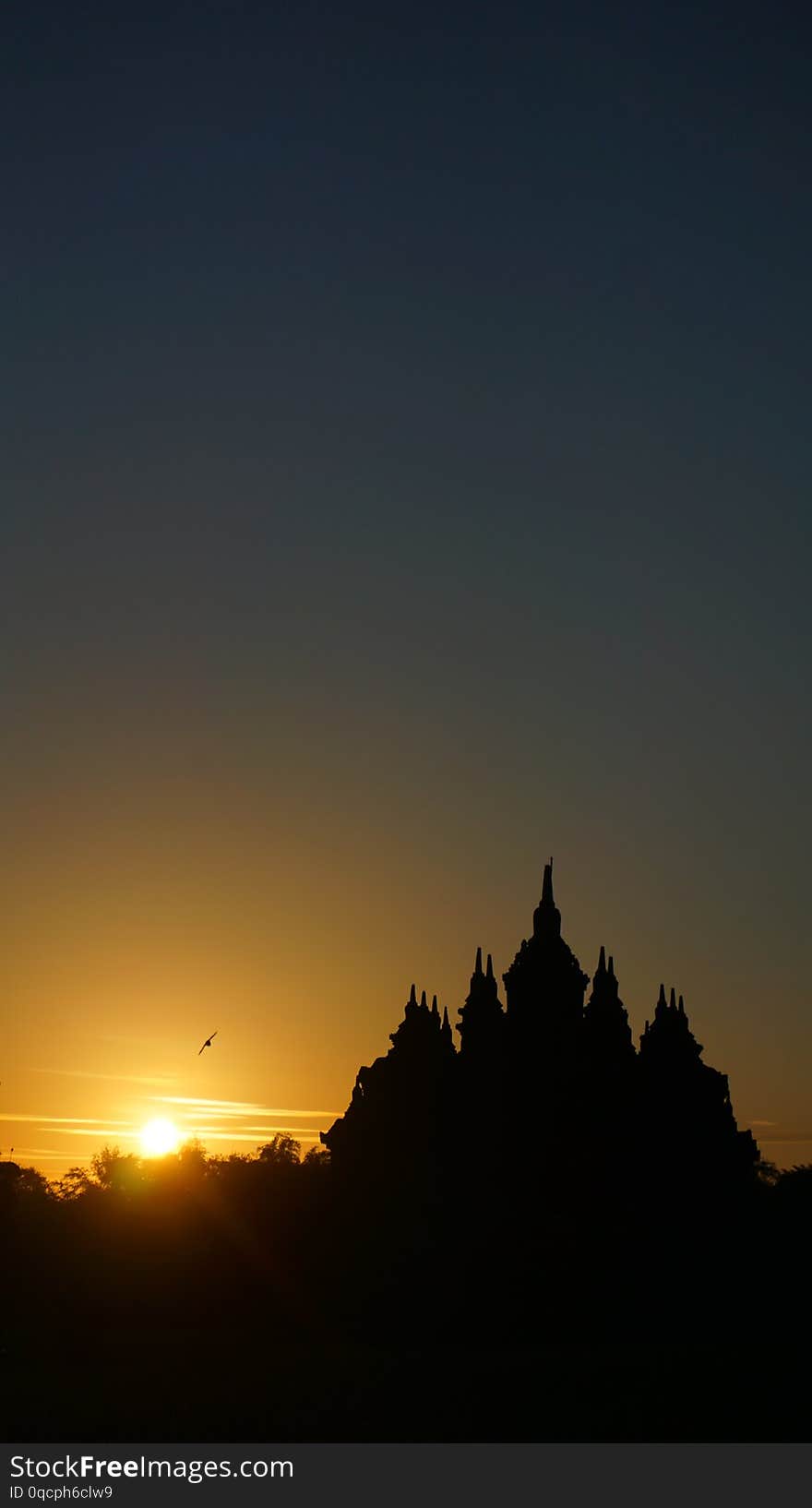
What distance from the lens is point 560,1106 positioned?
252ft

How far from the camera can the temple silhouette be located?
76312 mm

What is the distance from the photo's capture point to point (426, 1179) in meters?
79.2

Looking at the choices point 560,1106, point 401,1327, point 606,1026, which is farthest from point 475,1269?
point 606,1026

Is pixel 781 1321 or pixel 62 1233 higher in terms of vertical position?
pixel 62 1233

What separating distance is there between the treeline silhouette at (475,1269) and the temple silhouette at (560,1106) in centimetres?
13

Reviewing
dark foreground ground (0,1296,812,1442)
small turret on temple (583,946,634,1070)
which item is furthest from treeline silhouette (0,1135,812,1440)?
small turret on temple (583,946,634,1070)

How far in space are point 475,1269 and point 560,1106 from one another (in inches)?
355

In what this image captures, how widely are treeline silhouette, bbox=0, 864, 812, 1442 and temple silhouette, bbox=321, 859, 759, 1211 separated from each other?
129 millimetres

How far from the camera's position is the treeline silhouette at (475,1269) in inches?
2431
